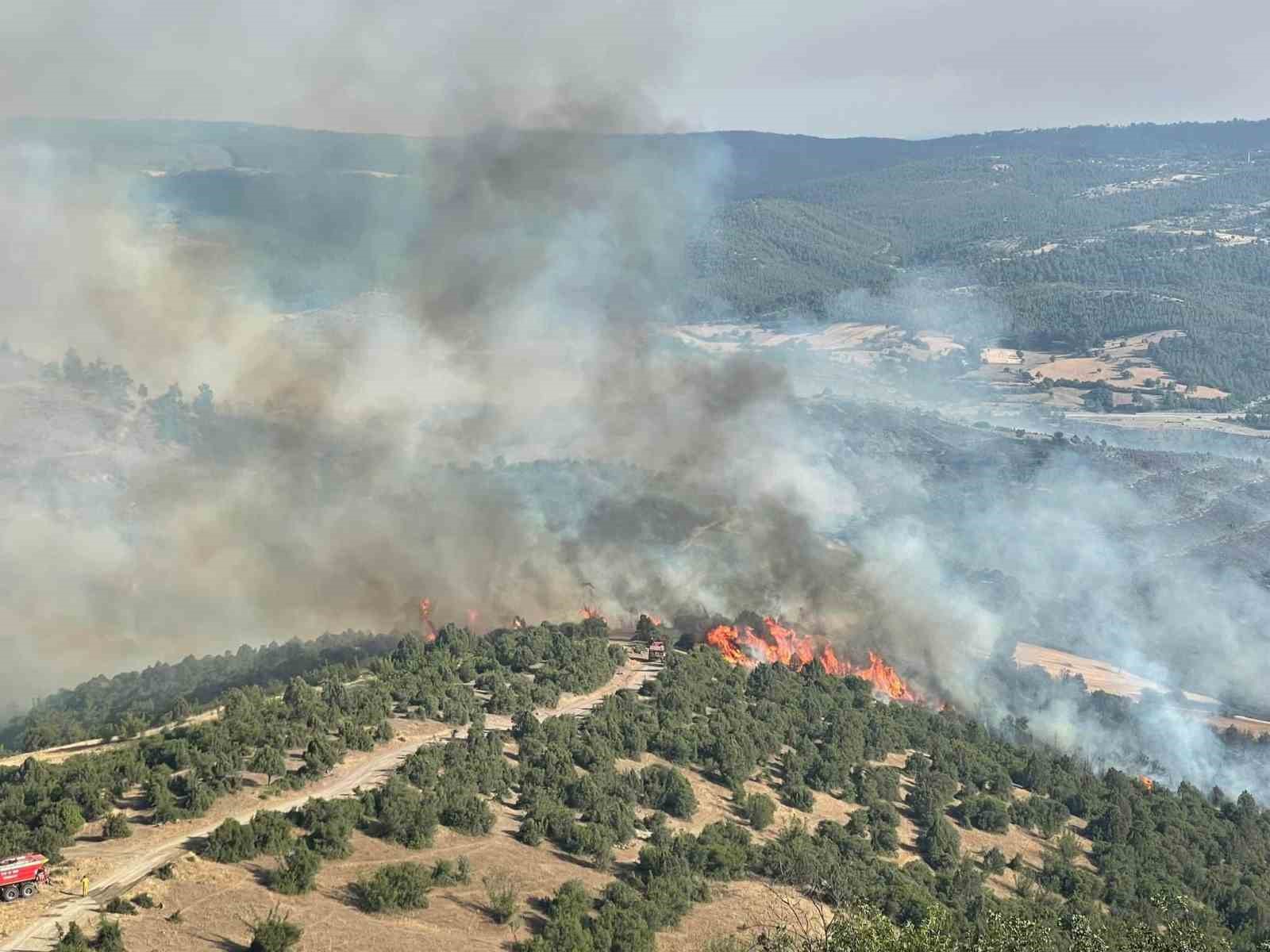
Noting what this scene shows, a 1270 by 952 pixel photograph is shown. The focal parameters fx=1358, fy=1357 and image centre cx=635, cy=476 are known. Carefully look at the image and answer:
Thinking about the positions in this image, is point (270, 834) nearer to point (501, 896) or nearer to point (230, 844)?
point (230, 844)

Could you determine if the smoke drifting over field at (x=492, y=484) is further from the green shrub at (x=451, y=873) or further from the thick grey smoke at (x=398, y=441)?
the green shrub at (x=451, y=873)

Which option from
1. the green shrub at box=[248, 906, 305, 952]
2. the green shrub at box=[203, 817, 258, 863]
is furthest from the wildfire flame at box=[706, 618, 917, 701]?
the green shrub at box=[248, 906, 305, 952]

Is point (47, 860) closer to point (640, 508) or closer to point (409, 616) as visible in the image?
point (409, 616)

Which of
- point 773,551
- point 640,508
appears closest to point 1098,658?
point 773,551

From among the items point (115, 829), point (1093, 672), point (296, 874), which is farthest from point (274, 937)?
point (1093, 672)

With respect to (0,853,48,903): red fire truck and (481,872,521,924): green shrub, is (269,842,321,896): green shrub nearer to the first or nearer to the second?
(481,872,521,924): green shrub
